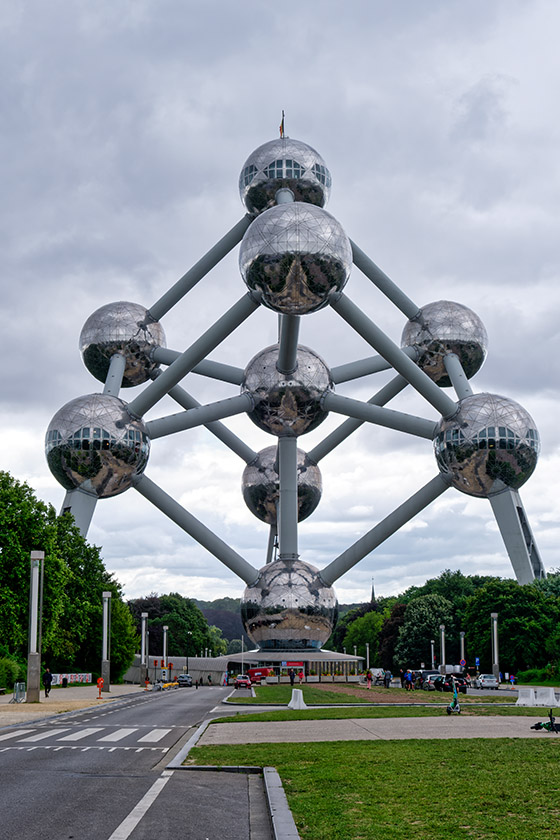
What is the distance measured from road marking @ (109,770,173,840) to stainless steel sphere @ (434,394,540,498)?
51.5 ft

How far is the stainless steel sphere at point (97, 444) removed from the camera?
25031mm

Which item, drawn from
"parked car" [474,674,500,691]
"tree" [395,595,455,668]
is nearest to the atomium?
"parked car" [474,674,500,691]

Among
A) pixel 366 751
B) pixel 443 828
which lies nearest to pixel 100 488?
pixel 366 751

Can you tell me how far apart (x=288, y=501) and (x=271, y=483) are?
2.29 metres

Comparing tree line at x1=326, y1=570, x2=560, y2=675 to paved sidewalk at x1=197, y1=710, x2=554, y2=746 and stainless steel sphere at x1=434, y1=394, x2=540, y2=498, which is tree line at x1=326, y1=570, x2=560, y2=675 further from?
paved sidewalk at x1=197, y1=710, x2=554, y2=746

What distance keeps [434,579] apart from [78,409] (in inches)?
2884

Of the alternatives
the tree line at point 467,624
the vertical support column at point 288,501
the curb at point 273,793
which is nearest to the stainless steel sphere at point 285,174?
the vertical support column at point 288,501

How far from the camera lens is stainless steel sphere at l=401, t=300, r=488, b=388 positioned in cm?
2902

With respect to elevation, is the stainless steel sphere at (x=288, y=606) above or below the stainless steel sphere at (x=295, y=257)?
below

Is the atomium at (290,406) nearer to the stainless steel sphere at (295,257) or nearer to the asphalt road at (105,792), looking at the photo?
the stainless steel sphere at (295,257)

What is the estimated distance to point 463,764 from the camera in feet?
34.2

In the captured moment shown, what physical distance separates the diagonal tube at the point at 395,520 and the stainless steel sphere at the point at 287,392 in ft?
12.1

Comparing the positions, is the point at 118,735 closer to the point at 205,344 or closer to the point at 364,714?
the point at 364,714

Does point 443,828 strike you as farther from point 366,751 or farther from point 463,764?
point 366,751
